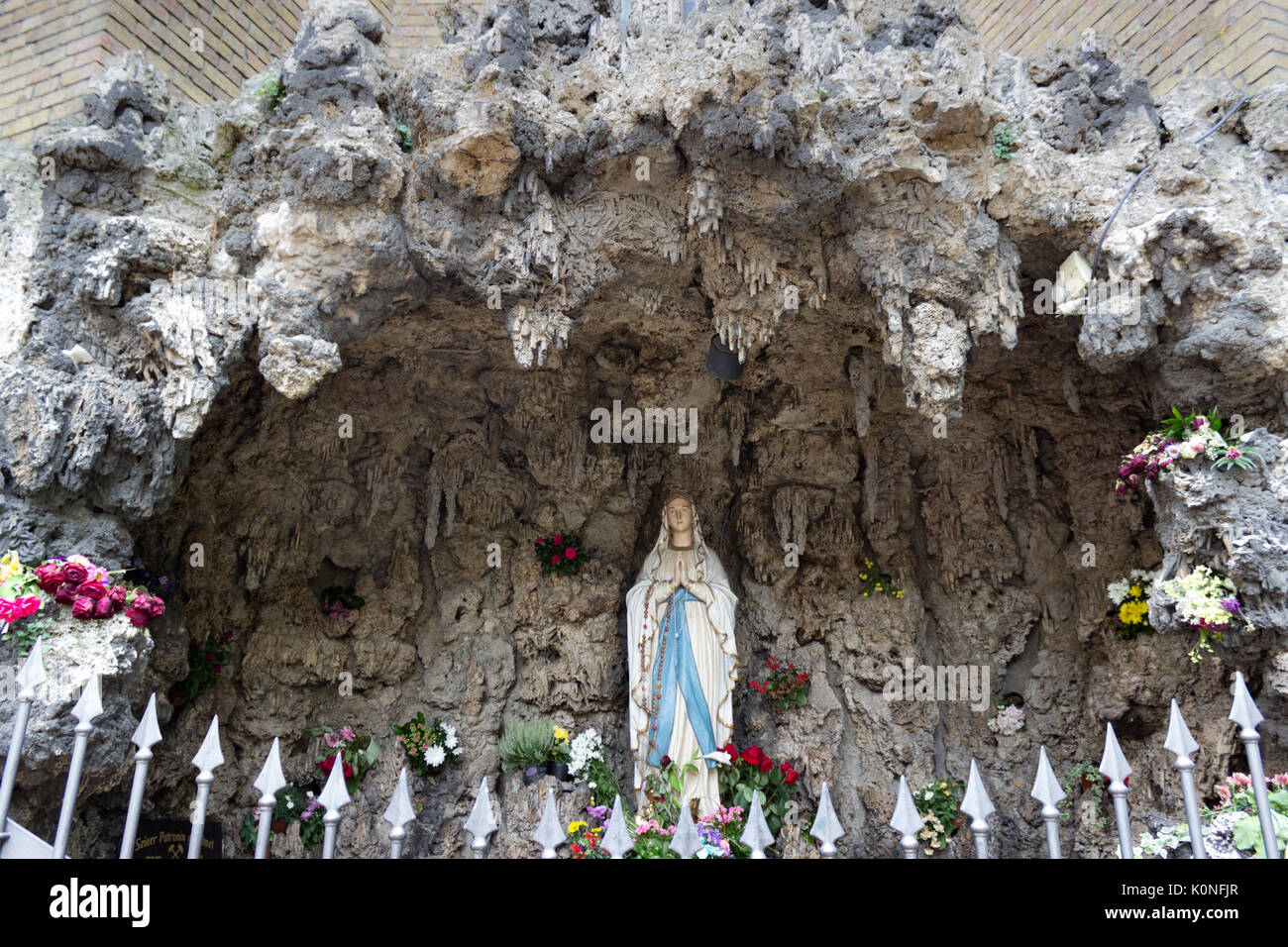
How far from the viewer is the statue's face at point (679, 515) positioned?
24.1ft

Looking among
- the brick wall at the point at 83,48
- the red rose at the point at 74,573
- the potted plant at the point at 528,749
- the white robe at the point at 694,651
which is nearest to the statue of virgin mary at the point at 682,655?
the white robe at the point at 694,651

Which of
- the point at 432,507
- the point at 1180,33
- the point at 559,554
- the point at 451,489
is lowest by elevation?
the point at 559,554

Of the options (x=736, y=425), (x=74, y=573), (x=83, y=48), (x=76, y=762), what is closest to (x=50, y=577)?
(x=74, y=573)

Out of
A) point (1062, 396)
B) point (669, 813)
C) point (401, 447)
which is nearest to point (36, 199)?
Answer: point (401, 447)

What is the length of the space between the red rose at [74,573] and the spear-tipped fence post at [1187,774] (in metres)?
5.15

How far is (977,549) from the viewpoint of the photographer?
296 inches

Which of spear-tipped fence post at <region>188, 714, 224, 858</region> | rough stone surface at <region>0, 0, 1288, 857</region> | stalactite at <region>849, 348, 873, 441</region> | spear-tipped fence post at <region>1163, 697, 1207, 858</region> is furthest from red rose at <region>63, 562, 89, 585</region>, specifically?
stalactite at <region>849, 348, 873, 441</region>

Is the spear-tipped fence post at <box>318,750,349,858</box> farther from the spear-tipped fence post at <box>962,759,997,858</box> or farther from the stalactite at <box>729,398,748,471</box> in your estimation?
the stalactite at <box>729,398,748,471</box>

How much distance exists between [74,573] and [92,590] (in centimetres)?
14

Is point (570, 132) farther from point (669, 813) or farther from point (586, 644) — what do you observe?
point (669, 813)

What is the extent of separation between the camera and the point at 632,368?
24.2 feet

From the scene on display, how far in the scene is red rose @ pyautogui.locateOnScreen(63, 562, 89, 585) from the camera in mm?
4688

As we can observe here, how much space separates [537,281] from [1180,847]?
5.43 meters

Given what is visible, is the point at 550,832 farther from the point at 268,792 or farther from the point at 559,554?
the point at 559,554
